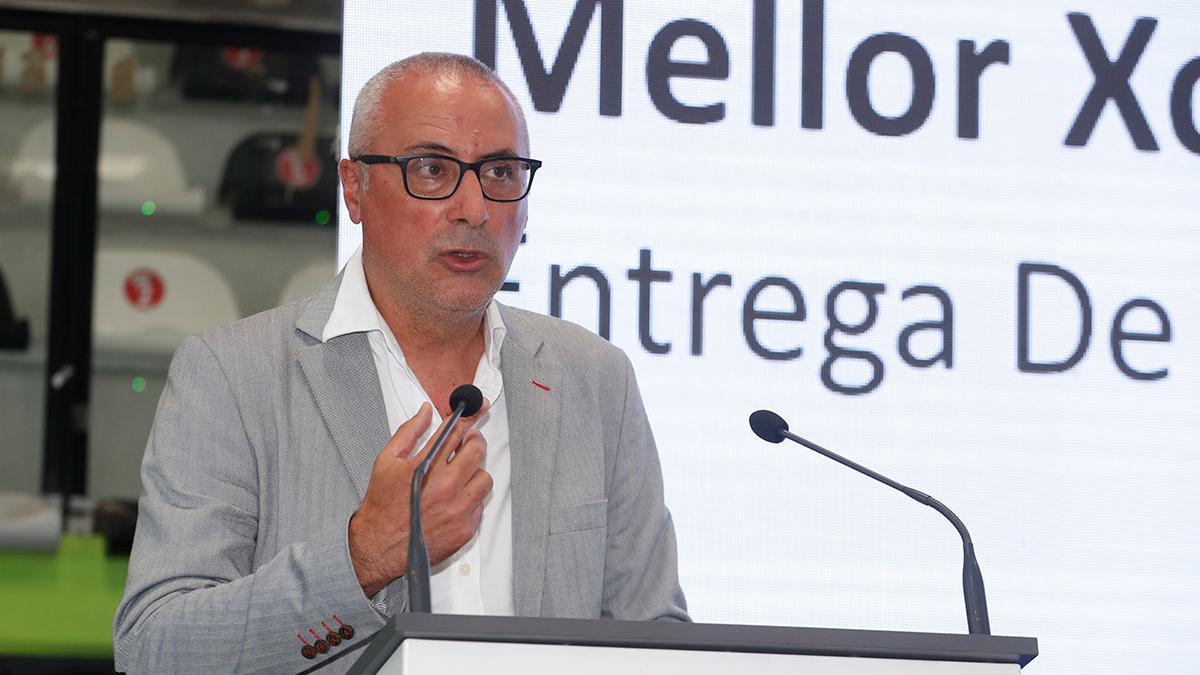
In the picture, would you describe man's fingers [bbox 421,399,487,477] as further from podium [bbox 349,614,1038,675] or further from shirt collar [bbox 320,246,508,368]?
shirt collar [bbox 320,246,508,368]

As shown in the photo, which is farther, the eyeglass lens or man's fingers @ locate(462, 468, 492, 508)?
the eyeglass lens

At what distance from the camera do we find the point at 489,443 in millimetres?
2367

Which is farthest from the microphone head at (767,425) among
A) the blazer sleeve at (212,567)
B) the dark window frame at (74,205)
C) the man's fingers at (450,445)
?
the dark window frame at (74,205)

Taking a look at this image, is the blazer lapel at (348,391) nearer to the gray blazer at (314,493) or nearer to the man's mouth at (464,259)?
the gray blazer at (314,493)

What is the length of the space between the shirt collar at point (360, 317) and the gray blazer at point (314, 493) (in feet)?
0.05

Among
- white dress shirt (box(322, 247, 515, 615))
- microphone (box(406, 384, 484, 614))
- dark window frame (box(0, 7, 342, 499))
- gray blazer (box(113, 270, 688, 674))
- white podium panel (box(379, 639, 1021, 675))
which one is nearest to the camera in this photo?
white podium panel (box(379, 639, 1021, 675))

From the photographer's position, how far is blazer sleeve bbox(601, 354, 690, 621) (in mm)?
2391

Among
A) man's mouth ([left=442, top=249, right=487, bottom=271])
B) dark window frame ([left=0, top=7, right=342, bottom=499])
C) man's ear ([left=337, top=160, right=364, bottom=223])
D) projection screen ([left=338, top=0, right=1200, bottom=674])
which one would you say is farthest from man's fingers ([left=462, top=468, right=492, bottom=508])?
dark window frame ([left=0, top=7, right=342, bottom=499])

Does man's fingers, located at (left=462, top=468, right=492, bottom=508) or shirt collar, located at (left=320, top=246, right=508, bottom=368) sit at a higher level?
shirt collar, located at (left=320, top=246, right=508, bottom=368)

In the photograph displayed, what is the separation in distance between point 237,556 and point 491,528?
0.36m

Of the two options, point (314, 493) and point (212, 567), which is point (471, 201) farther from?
point (212, 567)

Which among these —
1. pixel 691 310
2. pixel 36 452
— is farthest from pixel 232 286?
pixel 691 310

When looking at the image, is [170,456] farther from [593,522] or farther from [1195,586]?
[1195,586]

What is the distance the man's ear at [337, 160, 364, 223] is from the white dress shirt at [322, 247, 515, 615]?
64 millimetres
